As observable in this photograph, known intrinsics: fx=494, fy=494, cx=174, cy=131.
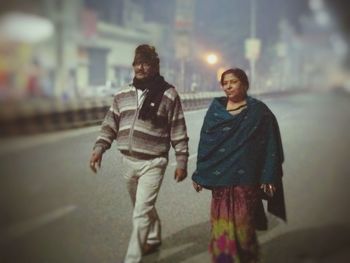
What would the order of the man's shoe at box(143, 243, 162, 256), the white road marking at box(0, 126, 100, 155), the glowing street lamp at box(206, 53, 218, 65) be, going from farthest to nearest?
the glowing street lamp at box(206, 53, 218, 65)
the man's shoe at box(143, 243, 162, 256)
the white road marking at box(0, 126, 100, 155)

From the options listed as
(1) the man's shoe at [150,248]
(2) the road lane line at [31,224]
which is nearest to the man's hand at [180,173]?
(1) the man's shoe at [150,248]

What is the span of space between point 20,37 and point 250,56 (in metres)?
2.40

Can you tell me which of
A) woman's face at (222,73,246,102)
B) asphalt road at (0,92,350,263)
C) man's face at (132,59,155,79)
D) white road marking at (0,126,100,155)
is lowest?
asphalt road at (0,92,350,263)

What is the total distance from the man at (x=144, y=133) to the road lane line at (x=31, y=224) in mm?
405

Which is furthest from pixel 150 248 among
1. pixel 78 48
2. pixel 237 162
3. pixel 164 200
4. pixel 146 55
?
pixel 78 48

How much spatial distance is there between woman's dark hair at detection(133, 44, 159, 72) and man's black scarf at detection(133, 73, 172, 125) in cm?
12

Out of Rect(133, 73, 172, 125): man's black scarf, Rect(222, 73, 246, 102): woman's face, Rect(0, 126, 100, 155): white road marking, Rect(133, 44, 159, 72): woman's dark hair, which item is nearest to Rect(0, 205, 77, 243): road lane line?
Rect(0, 126, 100, 155): white road marking

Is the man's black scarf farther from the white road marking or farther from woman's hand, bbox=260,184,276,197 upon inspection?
woman's hand, bbox=260,184,276,197

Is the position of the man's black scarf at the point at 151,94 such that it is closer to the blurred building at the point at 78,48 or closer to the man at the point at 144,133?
the man at the point at 144,133

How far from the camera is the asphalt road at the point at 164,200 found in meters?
3.50

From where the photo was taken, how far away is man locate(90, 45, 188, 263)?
12.8ft

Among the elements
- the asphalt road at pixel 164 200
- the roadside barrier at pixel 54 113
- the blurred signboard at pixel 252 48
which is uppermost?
the blurred signboard at pixel 252 48

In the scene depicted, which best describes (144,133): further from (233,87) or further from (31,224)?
(31,224)

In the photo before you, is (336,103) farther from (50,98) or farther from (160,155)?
(50,98)
